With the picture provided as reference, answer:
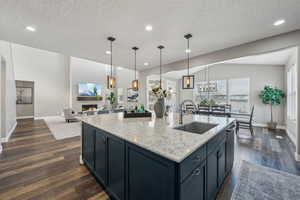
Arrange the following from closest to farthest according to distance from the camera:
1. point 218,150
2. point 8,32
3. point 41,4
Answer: point 218,150
point 41,4
point 8,32

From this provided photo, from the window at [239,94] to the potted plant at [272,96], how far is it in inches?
28.0

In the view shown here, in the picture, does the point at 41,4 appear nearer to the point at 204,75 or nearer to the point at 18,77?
the point at 204,75

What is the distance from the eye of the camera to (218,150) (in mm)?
1562

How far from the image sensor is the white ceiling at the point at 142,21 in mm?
1878

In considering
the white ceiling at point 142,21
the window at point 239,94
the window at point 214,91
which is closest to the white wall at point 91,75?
the window at point 214,91

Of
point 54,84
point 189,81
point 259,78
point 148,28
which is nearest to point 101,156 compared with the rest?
point 189,81

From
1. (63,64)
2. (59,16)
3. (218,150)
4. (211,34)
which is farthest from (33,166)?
(63,64)

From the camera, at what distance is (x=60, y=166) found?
2.36 meters

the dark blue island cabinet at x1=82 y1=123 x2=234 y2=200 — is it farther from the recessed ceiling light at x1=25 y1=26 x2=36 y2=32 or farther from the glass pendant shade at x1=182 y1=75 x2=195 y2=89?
the recessed ceiling light at x1=25 y1=26 x2=36 y2=32

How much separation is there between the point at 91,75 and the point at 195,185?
9.88m

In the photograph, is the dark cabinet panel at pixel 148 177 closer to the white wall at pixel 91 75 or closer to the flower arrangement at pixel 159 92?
the flower arrangement at pixel 159 92

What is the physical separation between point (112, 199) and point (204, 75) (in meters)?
7.02

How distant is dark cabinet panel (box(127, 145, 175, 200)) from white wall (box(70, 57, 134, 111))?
346 inches

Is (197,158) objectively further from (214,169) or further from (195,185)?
(214,169)
